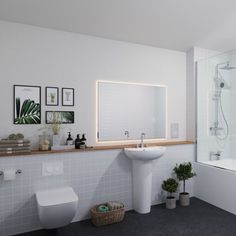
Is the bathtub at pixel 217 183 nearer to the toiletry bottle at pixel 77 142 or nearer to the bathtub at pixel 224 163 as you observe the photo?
the bathtub at pixel 224 163

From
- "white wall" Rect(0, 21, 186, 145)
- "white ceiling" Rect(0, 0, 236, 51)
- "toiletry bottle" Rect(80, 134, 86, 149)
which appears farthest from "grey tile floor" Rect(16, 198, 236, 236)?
"white ceiling" Rect(0, 0, 236, 51)

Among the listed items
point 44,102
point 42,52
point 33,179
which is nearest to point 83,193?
point 33,179

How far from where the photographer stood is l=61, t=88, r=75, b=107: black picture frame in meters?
2.90

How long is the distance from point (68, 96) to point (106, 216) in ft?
5.22

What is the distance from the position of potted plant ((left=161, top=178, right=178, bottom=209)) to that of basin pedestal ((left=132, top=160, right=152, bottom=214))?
308mm

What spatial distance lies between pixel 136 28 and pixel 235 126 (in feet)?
6.85

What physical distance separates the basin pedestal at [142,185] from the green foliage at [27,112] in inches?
56.0

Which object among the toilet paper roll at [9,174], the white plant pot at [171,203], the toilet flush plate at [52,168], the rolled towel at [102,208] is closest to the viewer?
the toilet paper roll at [9,174]

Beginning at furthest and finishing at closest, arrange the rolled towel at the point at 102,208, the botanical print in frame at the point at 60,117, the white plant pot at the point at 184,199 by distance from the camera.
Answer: the white plant pot at the point at 184,199 < the botanical print in frame at the point at 60,117 < the rolled towel at the point at 102,208

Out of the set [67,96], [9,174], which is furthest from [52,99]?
[9,174]

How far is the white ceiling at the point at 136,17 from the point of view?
7.90 feet

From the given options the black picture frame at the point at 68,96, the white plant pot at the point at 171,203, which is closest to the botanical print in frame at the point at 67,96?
the black picture frame at the point at 68,96

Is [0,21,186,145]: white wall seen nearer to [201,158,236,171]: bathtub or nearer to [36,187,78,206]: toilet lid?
[201,158,236,171]: bathtub

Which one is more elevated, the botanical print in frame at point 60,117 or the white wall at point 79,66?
the white wall at point 79,66
